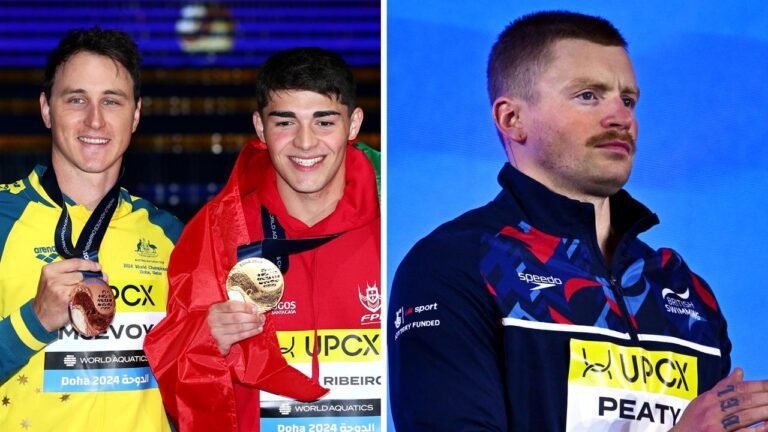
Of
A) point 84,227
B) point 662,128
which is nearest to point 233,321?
point 84,227

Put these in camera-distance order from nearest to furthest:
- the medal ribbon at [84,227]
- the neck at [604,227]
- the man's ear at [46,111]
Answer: the neck at [604,227] < the medal ribbon at [84,227] < the man's ear at [46,111]

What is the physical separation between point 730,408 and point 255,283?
4.30 feet

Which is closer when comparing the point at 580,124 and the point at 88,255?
the point at 580,124

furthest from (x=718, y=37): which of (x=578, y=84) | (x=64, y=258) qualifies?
(x=64, y=258)

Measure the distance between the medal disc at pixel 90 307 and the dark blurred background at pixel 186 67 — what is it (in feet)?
7.48

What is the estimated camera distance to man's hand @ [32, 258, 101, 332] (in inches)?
120

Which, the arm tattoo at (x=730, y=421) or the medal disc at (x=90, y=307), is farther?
the medal disc at (x=90, y=307)

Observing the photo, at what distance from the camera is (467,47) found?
9.84 ft

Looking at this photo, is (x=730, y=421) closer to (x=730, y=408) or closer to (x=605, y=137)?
(x=730, y=408)

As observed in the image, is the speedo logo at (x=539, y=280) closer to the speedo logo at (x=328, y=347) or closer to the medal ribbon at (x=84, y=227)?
the speedo logo at (x=328, y=347)

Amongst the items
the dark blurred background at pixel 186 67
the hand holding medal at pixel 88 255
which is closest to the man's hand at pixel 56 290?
the hand holding medal at pixel 88 255

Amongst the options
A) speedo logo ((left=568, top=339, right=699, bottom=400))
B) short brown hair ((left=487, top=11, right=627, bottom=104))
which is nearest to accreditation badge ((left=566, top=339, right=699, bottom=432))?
speedo logo ((left=568, top=339, right=699, bottom=400))

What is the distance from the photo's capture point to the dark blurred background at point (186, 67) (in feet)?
18.2

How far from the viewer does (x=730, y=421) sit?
2627 mm
